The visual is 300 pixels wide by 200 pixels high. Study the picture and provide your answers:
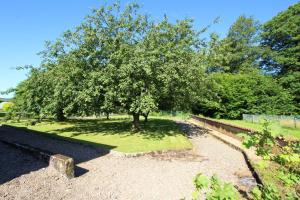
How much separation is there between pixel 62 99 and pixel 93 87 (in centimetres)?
350

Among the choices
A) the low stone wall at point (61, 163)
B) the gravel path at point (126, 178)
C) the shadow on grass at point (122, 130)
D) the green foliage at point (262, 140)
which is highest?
the green foliage at point (262, 140)

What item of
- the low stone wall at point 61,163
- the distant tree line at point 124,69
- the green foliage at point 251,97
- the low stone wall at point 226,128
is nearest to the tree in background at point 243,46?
the green foliage at point 251,97

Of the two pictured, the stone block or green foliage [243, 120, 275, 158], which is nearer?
green foliage [243, 120, 275, 158]

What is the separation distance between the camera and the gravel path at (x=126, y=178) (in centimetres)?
863

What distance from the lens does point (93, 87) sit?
20.6 metres

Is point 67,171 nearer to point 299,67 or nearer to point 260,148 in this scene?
point 260,148

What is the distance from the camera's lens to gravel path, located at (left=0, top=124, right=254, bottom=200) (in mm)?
8633

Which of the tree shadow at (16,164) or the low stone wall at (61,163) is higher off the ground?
the low stone wall at (61,163)

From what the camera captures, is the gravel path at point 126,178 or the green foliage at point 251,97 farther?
the green foliage at point 251,97

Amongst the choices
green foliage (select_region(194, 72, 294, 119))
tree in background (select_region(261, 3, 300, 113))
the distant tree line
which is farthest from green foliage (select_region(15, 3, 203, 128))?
tree in background (select_region(261, 3, 300, 113))

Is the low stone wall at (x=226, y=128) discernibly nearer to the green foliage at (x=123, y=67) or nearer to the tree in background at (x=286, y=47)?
the green foliage at (x=123, y=67)

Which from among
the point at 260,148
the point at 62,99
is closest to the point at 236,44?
the point at 62,99

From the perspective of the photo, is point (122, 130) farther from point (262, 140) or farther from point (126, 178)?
point (262, 140)

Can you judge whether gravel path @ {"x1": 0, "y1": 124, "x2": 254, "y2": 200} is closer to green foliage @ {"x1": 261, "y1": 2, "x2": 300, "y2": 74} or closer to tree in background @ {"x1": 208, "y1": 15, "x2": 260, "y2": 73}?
green foliage @ {"x1": 261, "y1": 2, "x2": 300, "y2": 74}
